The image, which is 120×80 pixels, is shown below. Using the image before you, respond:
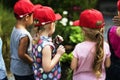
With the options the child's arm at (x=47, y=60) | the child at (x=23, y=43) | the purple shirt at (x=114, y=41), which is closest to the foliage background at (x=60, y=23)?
the child at (x=23, y=43)

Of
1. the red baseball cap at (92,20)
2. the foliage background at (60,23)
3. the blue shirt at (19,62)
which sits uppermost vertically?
the red baseball cap at (92,20)

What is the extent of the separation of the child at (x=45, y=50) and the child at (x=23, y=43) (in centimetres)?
34

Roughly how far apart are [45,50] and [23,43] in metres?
0.57

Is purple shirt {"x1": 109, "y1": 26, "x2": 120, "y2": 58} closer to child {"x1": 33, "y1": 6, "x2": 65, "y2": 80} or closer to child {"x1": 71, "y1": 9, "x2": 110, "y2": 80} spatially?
child {"x1": 71, "y1": 9, "x2": 110, "y2": 80}

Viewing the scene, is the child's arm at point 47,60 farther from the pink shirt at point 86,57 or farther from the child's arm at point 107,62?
the child's arm at point 107,62

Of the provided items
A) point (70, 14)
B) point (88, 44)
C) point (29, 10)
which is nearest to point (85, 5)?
point (70, 14)

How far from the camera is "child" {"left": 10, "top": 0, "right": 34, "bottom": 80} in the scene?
5328mm

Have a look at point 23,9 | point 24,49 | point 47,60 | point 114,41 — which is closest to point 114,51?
point 114,41

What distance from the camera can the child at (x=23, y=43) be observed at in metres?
5.33

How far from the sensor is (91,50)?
4809mm

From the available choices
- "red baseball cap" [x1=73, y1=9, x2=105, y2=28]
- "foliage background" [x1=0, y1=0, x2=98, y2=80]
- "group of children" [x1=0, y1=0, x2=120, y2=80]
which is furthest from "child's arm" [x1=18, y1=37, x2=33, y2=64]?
"foliage background" [x1=0, y1=0, x2=98, y2=80]

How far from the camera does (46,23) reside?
4.90m

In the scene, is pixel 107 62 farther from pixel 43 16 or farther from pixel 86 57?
pixel 43 16

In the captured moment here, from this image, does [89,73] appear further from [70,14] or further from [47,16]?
[70,14]
